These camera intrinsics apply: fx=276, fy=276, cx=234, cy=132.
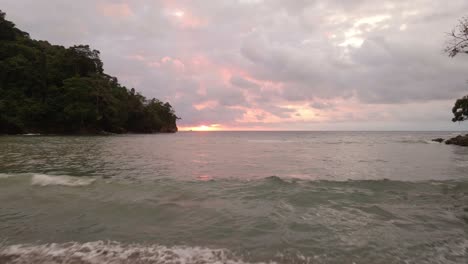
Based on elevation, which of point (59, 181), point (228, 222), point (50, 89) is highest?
point (50, 89)

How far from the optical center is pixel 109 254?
491 cm

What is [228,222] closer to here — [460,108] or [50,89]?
[460,108]

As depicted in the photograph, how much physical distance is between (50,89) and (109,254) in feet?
283

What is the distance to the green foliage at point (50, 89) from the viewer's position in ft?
229

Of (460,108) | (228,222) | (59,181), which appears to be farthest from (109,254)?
(460,108)

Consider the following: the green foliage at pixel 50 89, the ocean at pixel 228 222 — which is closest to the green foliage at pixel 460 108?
the ocean at pixel 228 222

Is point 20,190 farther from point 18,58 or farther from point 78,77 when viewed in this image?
point 18,58

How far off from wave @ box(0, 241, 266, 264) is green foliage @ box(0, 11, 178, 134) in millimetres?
77151

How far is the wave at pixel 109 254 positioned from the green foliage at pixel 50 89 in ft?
253

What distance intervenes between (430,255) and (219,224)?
165 inches

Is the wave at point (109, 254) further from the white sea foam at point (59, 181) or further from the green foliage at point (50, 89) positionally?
the green foliage at point (50, 89)

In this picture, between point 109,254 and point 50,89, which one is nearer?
point 109,254

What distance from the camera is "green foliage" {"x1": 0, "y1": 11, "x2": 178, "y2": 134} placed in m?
69.8

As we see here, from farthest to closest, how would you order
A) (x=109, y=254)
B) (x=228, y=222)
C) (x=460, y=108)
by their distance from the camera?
1. (x=460, y=108)
2. (x=228, y=222)
3. (x=109, y=254)
